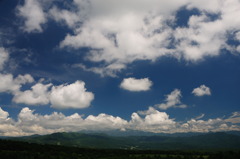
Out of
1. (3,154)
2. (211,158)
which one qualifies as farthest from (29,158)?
(211,158)

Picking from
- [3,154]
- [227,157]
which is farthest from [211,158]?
[3,154]

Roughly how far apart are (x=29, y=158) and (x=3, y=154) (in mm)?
30083

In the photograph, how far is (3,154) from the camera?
7515 inches

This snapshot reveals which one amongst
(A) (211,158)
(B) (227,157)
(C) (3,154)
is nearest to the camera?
(B) (227,157)

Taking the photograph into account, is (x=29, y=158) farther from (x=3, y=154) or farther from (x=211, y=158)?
(x=211, y=158)

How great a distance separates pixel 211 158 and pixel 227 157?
1565 cm

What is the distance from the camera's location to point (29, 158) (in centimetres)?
18362

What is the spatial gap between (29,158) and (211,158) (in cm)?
16925

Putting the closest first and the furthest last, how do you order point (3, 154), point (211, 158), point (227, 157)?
1. point (227, 157)
2. point (211, 158)
3. point (3, 154)

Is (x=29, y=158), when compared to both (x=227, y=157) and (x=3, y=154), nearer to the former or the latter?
(x=3, y=154)

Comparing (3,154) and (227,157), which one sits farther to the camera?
(3,154)

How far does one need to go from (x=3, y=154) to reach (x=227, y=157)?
8186 inches

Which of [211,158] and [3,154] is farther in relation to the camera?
[3,154]

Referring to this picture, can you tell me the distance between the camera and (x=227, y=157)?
162m
